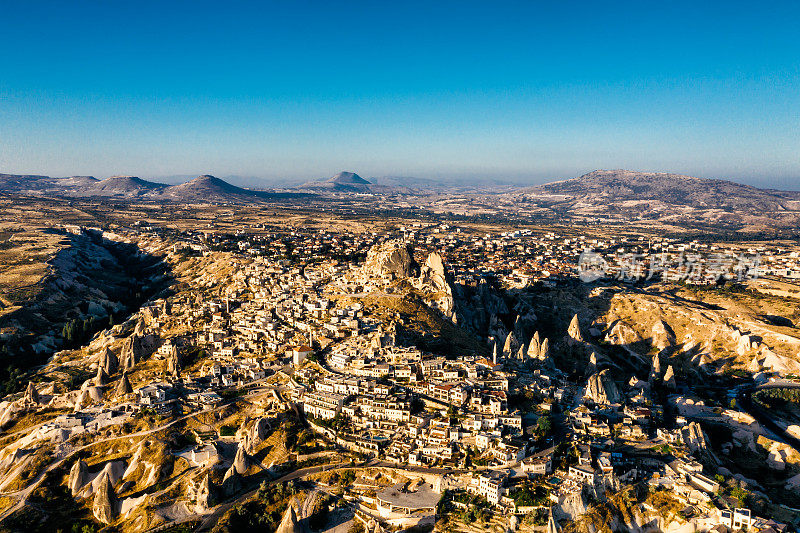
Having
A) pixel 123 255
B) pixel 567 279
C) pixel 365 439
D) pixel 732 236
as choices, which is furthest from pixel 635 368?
pixel 732 236

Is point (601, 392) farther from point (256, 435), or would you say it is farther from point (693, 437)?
point (256, 435)

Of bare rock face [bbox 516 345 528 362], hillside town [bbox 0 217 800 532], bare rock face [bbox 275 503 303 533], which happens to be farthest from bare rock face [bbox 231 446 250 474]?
bare rock face [bbox 516 345 528 362]

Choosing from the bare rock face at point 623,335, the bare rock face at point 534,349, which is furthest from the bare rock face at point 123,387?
the bare rock face at point 623,335

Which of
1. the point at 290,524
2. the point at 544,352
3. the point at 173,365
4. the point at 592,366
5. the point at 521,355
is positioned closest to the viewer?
the point at 290,524

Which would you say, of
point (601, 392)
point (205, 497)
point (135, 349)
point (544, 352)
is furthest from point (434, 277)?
point (205, 497)

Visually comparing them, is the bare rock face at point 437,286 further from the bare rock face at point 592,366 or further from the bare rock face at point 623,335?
the bare rock face at point 623,335
